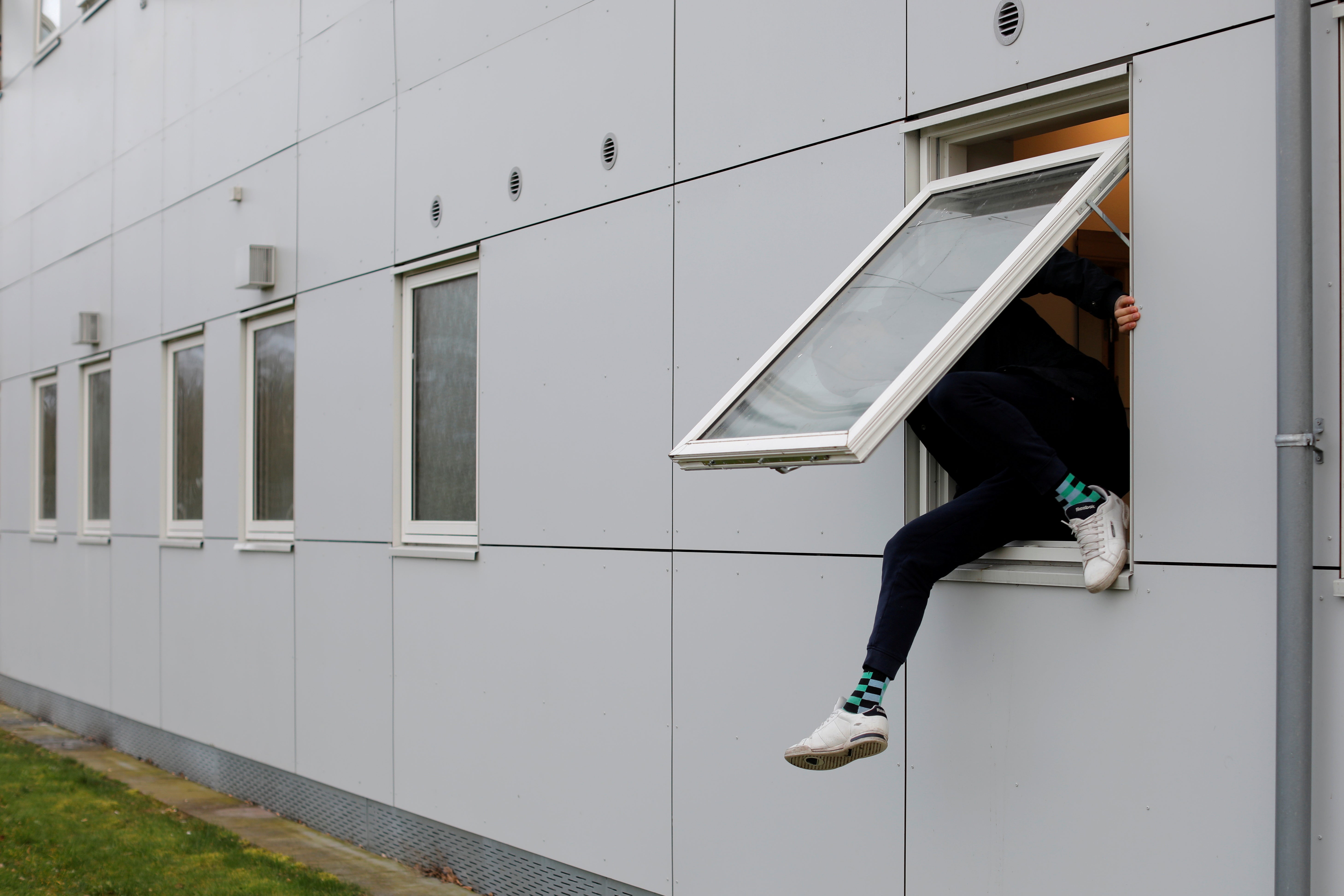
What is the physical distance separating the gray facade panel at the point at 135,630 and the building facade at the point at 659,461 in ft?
0.22

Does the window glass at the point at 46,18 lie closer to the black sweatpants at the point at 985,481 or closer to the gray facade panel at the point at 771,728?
the gray facade panel at the point at 771,728

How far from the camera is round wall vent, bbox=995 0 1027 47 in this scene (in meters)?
3.88

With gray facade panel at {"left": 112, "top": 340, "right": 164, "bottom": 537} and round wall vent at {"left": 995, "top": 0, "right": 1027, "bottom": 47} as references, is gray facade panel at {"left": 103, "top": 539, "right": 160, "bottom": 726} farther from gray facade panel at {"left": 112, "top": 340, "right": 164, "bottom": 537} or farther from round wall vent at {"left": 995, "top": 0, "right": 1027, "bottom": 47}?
round wall vent at {"left": 995, "top": 0, "right": 1027, "bottom": 47}

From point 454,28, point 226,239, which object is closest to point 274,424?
point 226,239

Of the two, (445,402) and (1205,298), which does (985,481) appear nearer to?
(1205,298)

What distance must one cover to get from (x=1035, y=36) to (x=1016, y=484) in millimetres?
1302

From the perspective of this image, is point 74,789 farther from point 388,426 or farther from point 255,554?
point 388,426

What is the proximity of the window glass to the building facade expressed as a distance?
363 cm

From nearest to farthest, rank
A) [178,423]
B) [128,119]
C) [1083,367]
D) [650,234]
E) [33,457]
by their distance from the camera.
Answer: [1083,367] → [650,234] → [178,423] → [128,119] → [33,457]

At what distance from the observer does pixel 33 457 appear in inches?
511

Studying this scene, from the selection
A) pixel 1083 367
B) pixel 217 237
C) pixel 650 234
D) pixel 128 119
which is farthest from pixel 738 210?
pixel 128 119

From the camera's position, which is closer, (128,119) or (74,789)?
(74,789)

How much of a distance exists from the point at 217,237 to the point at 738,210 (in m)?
5.26

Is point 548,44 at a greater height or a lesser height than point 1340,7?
greater
